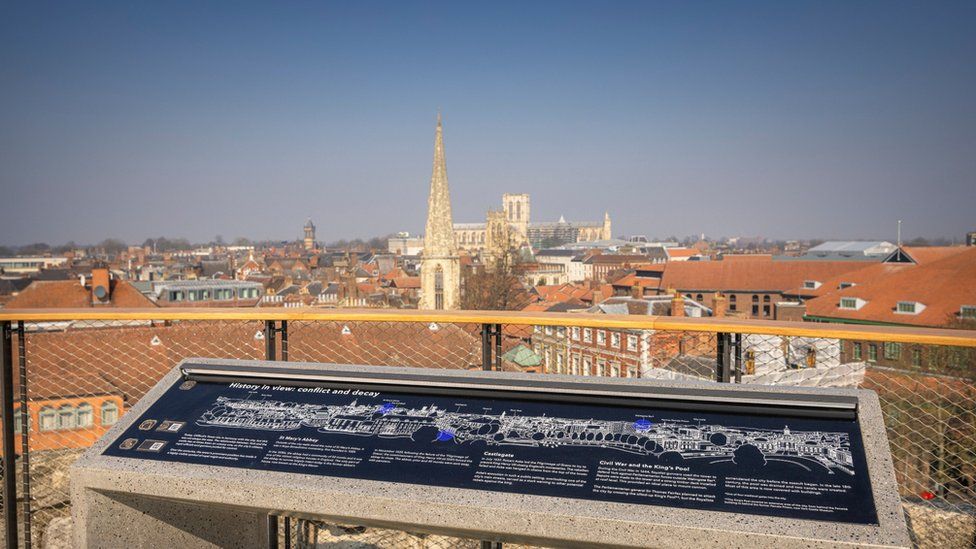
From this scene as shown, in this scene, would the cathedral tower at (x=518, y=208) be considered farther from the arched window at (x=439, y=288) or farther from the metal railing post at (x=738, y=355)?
the metal railing post at (x=738, y=355)

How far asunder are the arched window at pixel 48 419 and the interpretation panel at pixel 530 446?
14874 millimetres

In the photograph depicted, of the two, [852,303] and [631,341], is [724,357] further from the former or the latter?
[852,303]

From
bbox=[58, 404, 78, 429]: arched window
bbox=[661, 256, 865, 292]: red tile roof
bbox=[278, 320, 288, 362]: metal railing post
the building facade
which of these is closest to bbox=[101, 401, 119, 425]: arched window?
bbox=[58, 404, 78, 429]: arched window

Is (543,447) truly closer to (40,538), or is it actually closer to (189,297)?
(40,538)

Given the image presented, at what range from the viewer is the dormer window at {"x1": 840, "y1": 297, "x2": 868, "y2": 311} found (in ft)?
118

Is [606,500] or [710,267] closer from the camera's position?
[606,500]

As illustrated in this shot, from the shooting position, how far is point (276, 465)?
2.64 meters

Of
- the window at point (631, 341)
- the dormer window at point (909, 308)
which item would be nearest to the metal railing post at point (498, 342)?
the window at point (631, 341)

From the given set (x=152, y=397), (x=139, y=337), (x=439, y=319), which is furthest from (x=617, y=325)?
(x=139, y=337)

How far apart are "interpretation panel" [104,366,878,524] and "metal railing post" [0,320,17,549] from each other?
1.33 meters

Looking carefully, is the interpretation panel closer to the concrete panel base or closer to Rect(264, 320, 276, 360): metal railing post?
the concrete panel base

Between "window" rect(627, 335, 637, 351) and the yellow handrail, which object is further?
"window" rect(627, 335, 637, 351)

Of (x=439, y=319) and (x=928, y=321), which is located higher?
(x=439, y=319)

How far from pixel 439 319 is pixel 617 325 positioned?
88 centimetres
